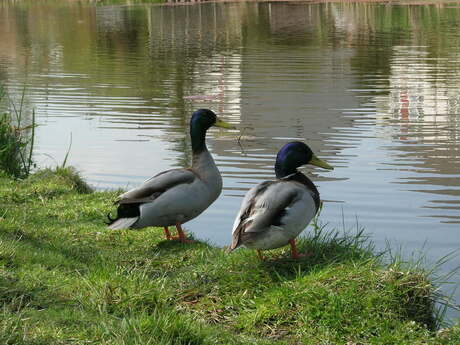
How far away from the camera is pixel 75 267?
6332 mm

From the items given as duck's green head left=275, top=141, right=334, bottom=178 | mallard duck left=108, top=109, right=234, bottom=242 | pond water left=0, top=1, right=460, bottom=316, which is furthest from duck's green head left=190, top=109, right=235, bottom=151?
pond water left=0, top=1, right=460, bottom=316

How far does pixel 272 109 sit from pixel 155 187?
11011mm

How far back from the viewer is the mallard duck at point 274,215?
19.8 ft

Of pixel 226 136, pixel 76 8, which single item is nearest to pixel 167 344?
pixel 226 136

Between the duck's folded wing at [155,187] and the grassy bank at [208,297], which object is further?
the duck's folded wing at [155,187]

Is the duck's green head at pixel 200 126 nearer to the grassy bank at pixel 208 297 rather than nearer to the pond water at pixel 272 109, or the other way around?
the grassy bank at pixel 208 297

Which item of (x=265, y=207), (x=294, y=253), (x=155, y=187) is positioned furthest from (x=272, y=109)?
(x=265, y=207)

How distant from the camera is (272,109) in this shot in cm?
1798

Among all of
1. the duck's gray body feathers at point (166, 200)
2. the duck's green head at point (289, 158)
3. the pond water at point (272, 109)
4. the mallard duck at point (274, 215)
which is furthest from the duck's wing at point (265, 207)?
the pond water at point (272, 109)

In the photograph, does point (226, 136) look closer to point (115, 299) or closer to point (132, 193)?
point (132, 193)

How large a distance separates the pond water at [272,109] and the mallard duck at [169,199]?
1403mm

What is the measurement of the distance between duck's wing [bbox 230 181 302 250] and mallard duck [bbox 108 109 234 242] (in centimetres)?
92

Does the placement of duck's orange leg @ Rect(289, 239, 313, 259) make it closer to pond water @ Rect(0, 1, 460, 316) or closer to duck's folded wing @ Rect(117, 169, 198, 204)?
duck's folded wing @ Rect(117, 169, 198, 204)

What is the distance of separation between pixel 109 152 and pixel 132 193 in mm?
6849
